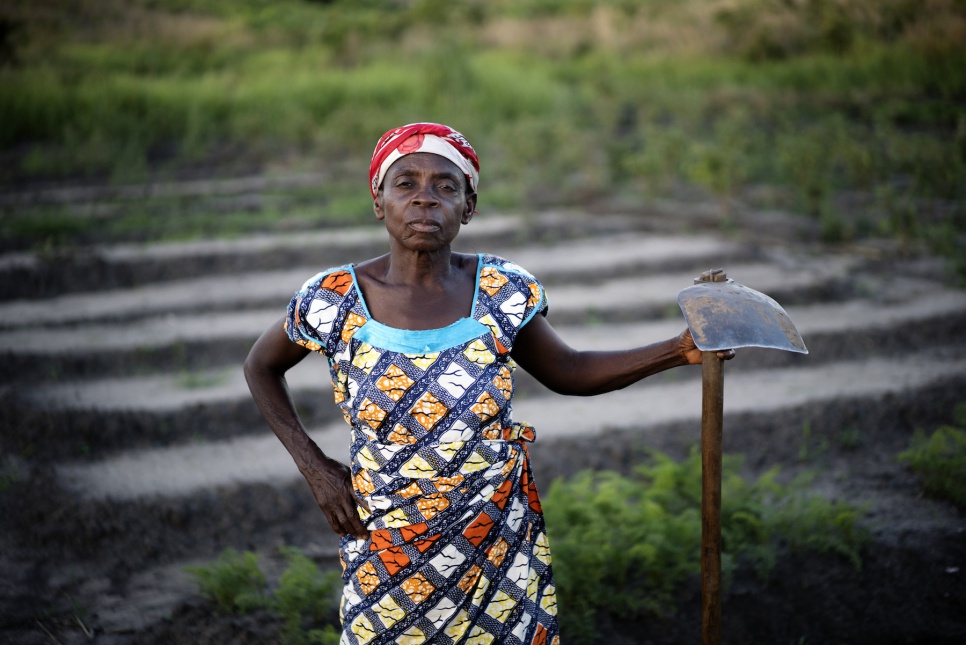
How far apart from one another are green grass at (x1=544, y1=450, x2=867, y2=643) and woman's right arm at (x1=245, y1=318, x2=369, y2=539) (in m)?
1.29

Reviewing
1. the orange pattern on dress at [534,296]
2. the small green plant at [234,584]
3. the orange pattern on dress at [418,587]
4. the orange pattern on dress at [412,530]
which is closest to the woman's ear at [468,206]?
the orange pattern on dress at [534,296]

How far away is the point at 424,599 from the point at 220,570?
1.42m

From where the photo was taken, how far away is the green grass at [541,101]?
7.44 m

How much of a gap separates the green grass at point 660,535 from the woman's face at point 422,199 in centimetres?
163

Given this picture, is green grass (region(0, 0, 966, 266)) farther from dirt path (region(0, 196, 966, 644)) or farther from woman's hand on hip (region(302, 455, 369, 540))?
woman's hand on hip (region(302, 455, 369, 540))

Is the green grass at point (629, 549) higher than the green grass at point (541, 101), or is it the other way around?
the green grass at point (541, 101)

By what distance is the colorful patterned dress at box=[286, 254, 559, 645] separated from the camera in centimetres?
194

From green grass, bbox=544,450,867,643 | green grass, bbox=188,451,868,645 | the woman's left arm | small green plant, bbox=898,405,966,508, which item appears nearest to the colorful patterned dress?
the woman's left arm

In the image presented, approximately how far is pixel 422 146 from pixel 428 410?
599 millimetres

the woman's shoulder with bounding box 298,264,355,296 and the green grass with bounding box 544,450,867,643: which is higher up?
the woman's shoulder with bounding box 298,264,355,296

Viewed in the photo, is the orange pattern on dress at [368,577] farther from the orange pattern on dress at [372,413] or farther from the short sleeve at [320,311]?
the short sleeve at [320,311]

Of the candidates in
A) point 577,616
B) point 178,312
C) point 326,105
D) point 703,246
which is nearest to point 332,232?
point 178,312

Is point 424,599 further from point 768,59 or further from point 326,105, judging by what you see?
point 768,59

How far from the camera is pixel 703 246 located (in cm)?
684
